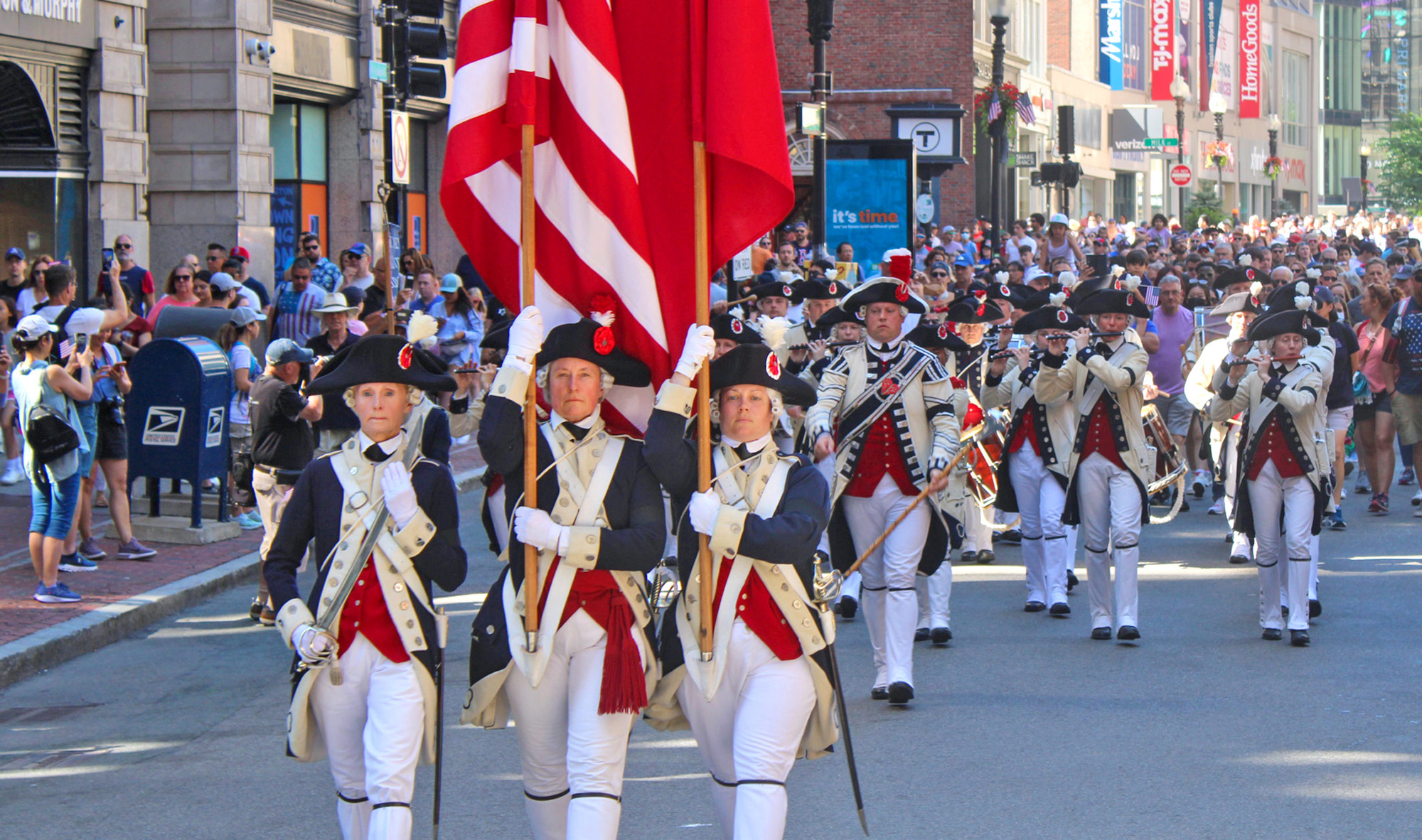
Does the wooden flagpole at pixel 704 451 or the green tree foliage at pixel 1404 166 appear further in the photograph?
the green tree foliage at pixel 1404 166

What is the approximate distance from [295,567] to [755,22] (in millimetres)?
2301

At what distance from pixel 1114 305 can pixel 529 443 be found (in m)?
5.35

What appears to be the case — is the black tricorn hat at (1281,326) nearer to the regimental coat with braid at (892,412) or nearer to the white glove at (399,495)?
the regimental coat with braid at (892,412)

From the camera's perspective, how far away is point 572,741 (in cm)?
488

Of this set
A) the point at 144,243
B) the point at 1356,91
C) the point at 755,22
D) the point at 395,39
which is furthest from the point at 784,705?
the point at 1356,91

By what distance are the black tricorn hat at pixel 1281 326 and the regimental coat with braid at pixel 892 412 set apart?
2212 mm

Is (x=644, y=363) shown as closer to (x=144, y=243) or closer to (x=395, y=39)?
(x=395, y=39)

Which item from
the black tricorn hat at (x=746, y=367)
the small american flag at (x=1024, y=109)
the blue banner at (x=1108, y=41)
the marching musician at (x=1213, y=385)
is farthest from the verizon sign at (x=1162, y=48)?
the black tricorn hat at (x=746, y=367)

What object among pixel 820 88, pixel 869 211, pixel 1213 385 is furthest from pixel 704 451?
pixel 869 211

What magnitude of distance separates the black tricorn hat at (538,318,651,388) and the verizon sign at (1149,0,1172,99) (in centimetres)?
7227

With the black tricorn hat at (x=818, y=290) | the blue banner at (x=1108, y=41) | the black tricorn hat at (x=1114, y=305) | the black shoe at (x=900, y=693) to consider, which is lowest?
the black shoe at (x=900, y=693)

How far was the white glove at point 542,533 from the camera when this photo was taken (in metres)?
4.86

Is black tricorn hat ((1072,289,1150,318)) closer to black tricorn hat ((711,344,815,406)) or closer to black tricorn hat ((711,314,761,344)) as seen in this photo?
black tricorn hat ((711,314,761,344))

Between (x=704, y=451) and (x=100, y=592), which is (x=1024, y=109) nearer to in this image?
(x=100, y=592)
